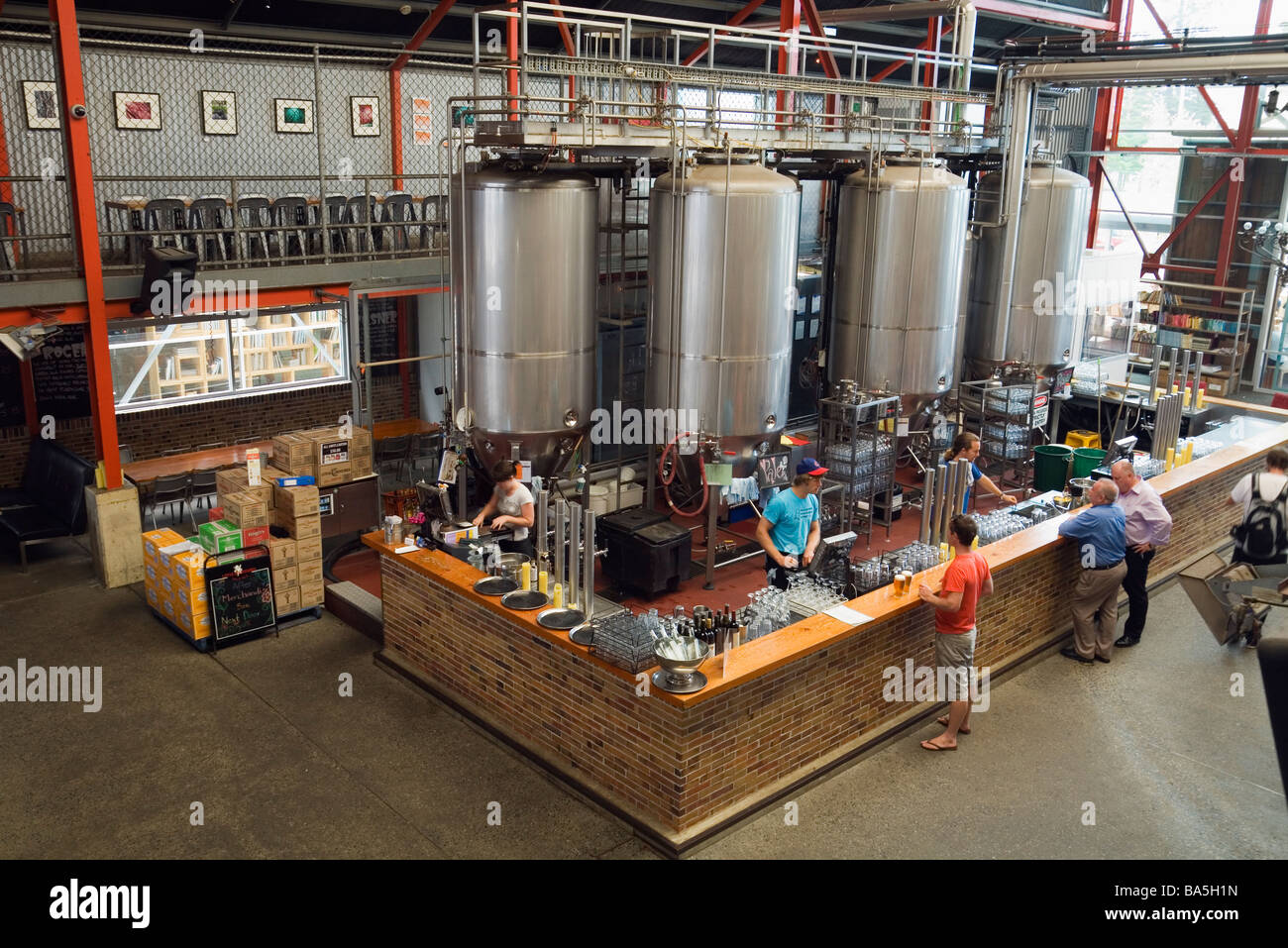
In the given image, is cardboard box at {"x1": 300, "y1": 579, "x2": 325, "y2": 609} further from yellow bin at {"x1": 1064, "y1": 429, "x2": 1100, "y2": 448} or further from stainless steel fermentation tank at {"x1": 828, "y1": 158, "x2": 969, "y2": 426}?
yellow bin at {"x1": 1064, "y1": 429, "x2": 1100, "y2": 448}

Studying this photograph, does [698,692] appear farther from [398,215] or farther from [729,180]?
[398,215]

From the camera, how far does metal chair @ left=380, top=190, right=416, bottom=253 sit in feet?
47.3

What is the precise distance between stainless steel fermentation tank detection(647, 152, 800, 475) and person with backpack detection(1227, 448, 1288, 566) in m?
4.23

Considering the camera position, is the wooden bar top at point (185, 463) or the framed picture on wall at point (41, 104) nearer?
the wooden bar top at point (185, 463)

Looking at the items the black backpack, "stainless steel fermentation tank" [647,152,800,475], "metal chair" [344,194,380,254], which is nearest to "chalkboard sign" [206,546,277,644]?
"stainless steel fermentation tank" [647,152,800,475]

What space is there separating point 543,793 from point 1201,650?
19.5 ft

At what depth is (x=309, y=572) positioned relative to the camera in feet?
32.2

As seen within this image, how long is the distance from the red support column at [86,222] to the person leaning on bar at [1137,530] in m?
9.30

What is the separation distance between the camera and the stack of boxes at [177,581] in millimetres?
9008

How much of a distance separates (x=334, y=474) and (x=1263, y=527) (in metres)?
8.70

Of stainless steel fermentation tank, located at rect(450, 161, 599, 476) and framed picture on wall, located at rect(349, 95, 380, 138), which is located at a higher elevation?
framed picture on wall, located at rect(349, 95, 380, 138)

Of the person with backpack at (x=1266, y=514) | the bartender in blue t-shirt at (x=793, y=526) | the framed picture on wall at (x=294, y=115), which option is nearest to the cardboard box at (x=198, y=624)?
the bartender in blue t-shirt at (x=793, y=526)

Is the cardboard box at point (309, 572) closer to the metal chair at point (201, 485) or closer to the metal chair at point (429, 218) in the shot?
the metal chair at point (201, 485)

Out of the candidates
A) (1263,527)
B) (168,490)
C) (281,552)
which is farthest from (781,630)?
(168,490)
